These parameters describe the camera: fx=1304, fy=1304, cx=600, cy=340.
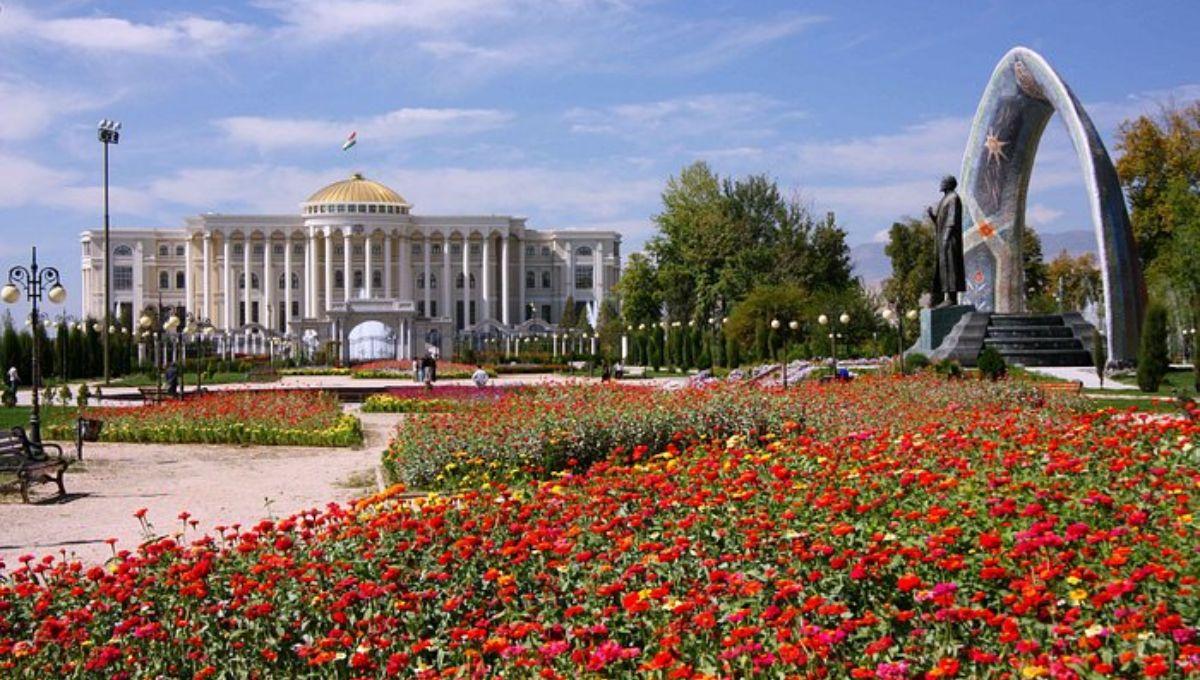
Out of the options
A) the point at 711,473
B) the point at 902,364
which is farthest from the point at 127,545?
the point at 902,364

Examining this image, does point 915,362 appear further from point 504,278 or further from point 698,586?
point 504,278

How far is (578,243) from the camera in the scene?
94812mm

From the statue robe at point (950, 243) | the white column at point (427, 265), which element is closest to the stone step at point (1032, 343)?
the statue robe at point (950, 243)

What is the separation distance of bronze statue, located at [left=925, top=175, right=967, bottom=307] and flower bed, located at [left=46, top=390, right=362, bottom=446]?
52.7ft

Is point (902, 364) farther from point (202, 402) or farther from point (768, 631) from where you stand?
point (768, 631)

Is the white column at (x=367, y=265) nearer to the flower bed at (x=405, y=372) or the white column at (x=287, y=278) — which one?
the white column at (x=287, y=278)

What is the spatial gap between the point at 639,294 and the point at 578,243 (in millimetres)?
33070

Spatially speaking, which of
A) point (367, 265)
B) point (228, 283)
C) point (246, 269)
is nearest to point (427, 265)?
point (367, 265)

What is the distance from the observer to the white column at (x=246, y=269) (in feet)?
295

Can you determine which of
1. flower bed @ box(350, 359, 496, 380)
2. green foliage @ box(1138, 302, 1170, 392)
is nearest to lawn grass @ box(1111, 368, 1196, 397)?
green foliage @ box(1138, 302, 1170, 392)

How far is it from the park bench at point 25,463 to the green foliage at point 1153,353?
56.9 feet

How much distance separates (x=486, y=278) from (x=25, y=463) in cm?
7965

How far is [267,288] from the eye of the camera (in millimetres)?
91438

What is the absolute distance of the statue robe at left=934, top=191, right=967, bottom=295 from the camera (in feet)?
97.6
